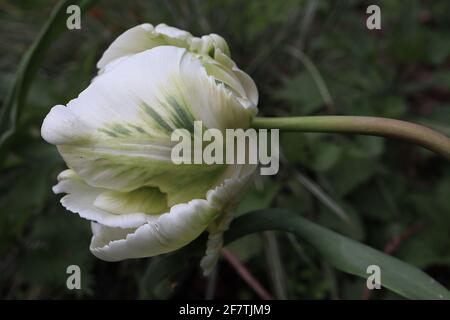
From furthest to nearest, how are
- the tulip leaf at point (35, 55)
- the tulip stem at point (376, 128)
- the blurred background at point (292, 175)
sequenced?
the blurred background at point (292, 175)
the tulip leaf at point (35, 55)
the tulip stem at point (376, 128)

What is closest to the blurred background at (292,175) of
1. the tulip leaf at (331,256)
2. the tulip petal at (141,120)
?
the tulip leaf at (331,256)

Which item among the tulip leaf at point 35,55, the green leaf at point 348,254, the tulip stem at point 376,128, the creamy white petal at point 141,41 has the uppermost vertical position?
the tulip leaf at point 35,55

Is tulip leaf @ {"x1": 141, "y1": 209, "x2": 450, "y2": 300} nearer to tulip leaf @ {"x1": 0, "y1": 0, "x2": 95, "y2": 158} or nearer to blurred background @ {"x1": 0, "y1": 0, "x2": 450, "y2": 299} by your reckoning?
blurred background @ {"x1": 0, "y1": 0, "x2": 450, "y2": 299}

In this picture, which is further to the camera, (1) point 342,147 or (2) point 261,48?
(2) point 261,48

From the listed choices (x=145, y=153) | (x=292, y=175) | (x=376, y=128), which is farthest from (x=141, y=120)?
(x=292, y=175)

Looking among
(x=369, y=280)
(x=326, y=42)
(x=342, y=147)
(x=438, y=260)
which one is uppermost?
(x=326, y=42)

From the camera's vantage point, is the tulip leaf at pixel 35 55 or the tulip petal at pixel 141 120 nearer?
the tulip petal at pixel 141 120

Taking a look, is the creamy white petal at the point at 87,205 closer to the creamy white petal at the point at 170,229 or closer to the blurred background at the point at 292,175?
the creamy white petal at the point at 170,229
